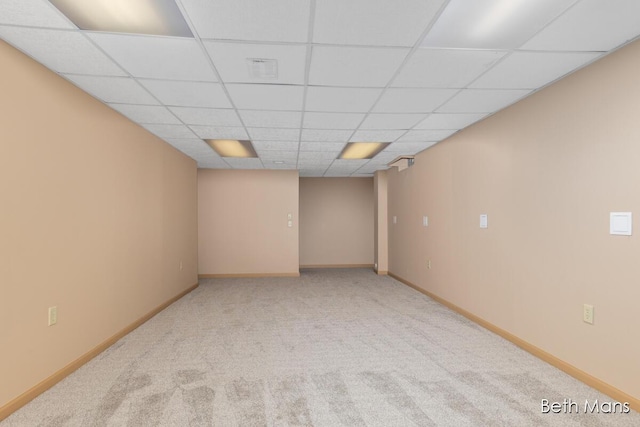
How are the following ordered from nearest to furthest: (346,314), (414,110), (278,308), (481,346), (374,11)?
(374,11) → (481,346) → (414,110) → (346,314) → (278,308)

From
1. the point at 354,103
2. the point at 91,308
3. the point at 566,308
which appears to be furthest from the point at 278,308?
the point at 566,308

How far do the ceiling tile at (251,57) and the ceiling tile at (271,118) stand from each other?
0.78m

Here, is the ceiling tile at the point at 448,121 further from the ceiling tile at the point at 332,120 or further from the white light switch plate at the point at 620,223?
the white light switch plate at the point at 620,223

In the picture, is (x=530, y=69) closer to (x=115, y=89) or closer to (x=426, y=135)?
(x=426, y=135)

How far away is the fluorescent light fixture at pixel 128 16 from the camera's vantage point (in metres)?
1.80

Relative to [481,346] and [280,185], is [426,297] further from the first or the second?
[280,185]

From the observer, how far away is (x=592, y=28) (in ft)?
6.52

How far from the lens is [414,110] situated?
3434 millimetres

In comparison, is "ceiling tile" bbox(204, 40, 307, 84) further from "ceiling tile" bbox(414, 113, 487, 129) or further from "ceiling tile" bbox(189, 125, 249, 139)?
"ceiling tile" bbox(414, 113, 487, 129)

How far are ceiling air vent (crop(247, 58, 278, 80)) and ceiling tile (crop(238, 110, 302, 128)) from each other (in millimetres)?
835

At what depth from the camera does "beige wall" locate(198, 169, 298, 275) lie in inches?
289

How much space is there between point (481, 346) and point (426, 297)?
6.74ft

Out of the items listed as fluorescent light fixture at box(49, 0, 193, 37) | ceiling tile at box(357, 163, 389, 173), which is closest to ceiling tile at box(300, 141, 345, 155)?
ceiling tile at box(357, 163, 389, 173)

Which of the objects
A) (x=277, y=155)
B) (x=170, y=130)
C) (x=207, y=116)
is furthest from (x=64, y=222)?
(x=277, y=155)
